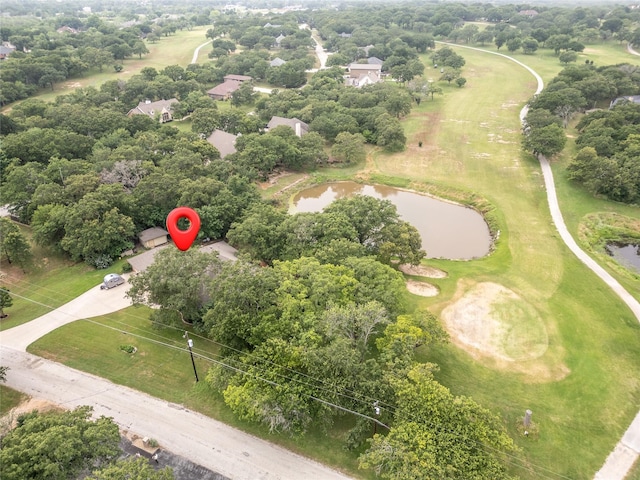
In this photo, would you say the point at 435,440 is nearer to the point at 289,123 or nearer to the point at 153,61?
the point at 289,123

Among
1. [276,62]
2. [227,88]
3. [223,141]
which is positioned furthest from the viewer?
[276,62]

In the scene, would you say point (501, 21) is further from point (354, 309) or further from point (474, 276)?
point (354, 309)

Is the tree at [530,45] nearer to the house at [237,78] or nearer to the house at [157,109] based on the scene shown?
the house at [237,78]

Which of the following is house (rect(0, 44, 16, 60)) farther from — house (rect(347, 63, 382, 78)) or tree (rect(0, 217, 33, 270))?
tree (rect(0, 217, 33, 270))

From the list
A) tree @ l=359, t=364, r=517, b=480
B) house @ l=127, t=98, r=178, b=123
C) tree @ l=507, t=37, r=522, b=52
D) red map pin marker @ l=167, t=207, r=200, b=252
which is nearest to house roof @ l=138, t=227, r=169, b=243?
red map pin marker @ l=167, t=207, r=200, b=252

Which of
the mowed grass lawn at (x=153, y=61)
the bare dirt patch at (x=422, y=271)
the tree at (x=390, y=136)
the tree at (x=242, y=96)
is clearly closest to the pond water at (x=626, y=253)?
the bare dirt patch at (x=422, y=271)

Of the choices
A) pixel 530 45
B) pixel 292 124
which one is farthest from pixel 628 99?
pixel 530 45
